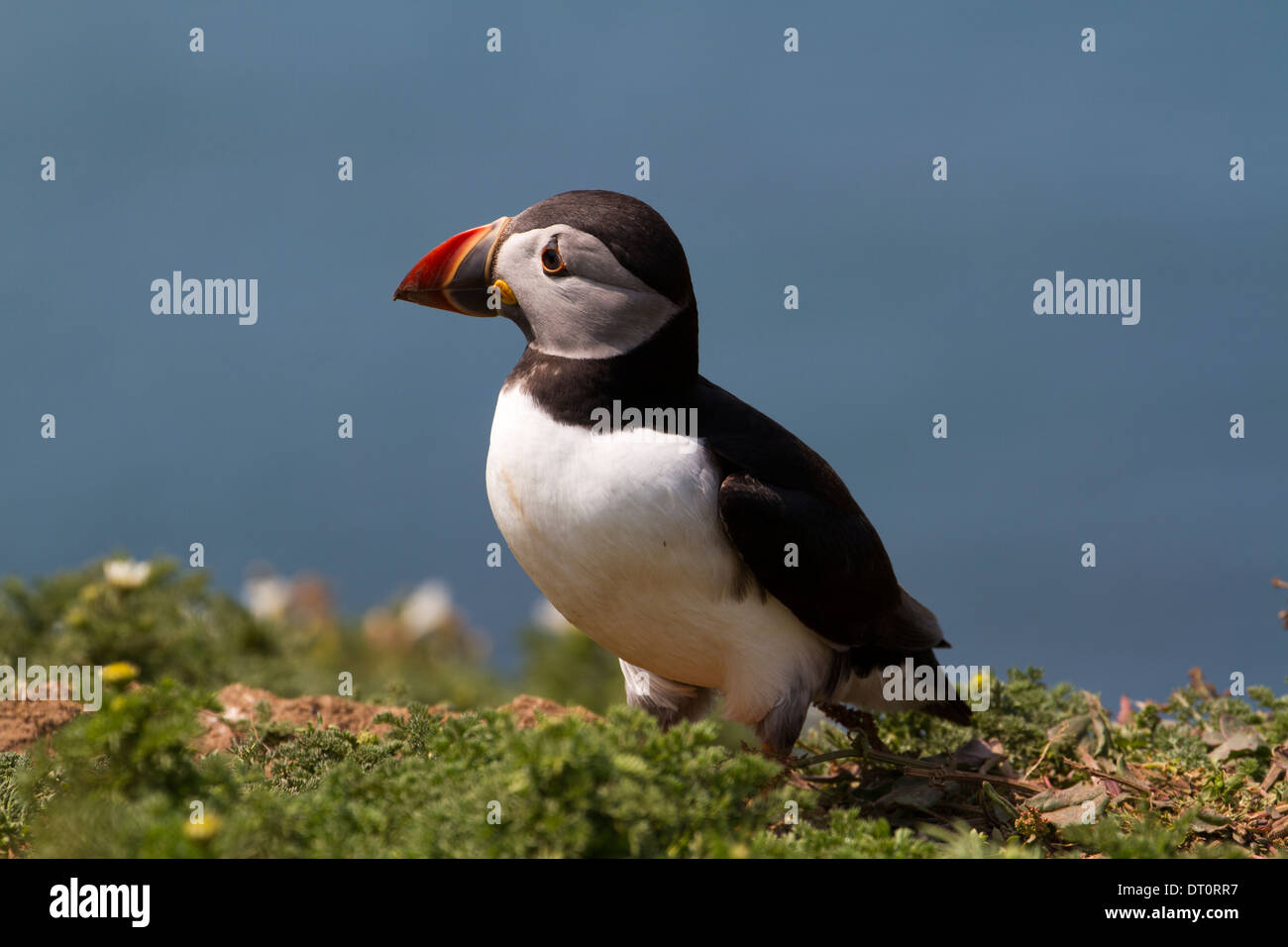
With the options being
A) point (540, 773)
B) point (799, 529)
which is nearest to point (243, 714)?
point (799, 529)

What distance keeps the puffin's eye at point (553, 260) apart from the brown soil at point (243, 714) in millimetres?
2262

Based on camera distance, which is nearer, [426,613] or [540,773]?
[540,773]

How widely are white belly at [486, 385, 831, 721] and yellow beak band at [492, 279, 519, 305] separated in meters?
0.38

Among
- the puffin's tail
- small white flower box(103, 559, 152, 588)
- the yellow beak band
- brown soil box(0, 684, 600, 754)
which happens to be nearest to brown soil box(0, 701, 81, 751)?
brown soil box(0, 684, 600, 754)

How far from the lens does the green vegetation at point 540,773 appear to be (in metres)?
3.17

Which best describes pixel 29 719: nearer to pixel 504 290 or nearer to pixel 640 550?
pixel 504 290

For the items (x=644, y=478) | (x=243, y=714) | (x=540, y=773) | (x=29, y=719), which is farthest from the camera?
(x=243, y=714)

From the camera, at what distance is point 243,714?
6.60 metres

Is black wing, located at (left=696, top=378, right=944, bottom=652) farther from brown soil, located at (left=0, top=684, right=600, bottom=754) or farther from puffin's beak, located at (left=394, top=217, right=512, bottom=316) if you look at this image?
brown soil, located at (left=0, top=684, right=600, bottom=754)

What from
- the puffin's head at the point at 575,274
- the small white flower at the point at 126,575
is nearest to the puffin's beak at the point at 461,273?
the puffin's head at the point at 575,274

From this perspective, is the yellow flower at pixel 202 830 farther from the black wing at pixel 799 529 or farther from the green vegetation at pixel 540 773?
the black wing at pixel 799 529

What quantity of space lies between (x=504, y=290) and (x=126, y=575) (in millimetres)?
4720
